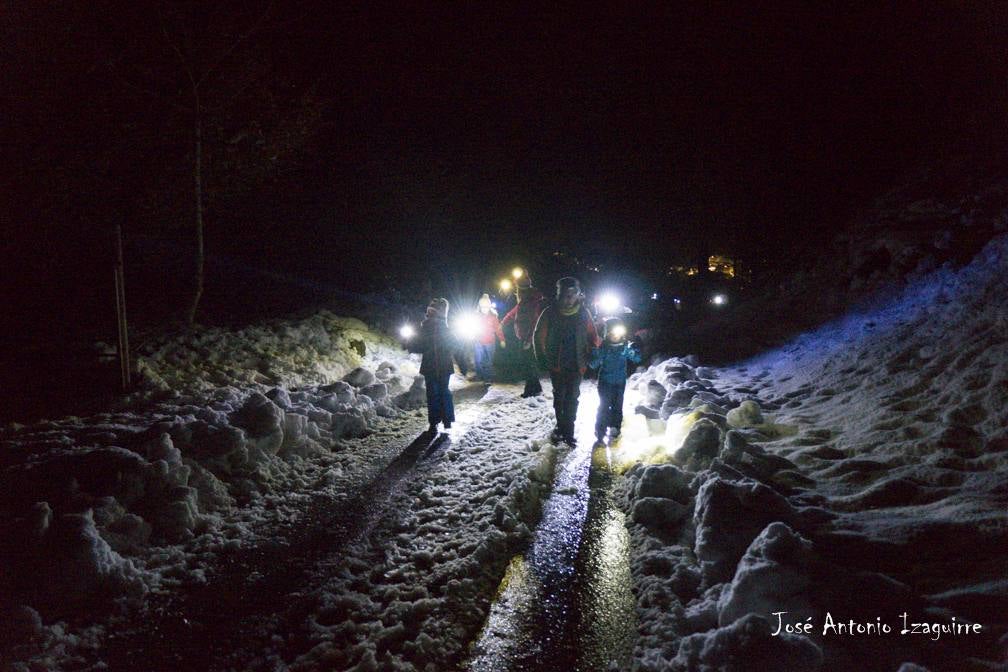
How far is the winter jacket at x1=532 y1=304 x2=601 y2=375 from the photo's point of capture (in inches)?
A: 260

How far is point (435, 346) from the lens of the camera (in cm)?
700

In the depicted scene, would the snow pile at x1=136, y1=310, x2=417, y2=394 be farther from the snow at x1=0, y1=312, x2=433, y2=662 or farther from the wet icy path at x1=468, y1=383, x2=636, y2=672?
the wet icy path at x1=468, y1=383, x2=636, y2=672

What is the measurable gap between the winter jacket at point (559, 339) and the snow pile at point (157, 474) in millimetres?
2474

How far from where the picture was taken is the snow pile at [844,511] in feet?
8.57

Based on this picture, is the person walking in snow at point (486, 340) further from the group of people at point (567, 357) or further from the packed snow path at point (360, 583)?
the packed snow path at point (360, 583)

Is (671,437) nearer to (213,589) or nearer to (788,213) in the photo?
(213,589)

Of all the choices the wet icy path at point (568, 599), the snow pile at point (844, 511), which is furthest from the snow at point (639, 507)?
the wet icy path at point (568, 599)

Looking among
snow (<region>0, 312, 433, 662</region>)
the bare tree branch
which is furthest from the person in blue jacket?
the bare tree branch

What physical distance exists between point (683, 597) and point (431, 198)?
66.6 ft

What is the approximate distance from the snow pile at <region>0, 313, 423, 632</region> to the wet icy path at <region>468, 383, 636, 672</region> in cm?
233

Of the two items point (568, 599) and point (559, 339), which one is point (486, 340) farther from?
point (568, 599)

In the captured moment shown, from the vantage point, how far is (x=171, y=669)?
9.08 ft

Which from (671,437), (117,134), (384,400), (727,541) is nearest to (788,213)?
(671,437)

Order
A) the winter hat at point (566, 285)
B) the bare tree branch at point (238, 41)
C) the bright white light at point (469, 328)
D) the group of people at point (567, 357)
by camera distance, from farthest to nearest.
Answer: the bright white light at point (469, 328) → the bare tree branch at point (238, 41) → the group of people at point (567, 357) → the winter hat at point (566, 285)
